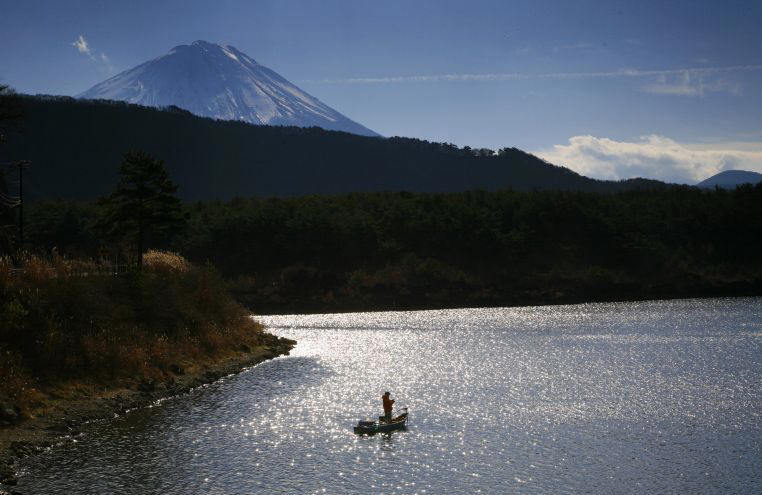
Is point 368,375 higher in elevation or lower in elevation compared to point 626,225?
lower

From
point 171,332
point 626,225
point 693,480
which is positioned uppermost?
point 626,225

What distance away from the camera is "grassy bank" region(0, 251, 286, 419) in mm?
37719

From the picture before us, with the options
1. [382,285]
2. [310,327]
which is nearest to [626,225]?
[382,285]

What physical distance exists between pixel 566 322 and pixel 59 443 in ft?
206

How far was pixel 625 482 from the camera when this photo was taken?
1101 inches

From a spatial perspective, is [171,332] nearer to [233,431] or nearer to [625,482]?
[233,431]

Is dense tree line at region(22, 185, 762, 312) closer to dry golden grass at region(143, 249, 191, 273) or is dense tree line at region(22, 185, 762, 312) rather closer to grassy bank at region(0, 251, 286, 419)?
dry golden grass at region(143, 249, 191, 273)

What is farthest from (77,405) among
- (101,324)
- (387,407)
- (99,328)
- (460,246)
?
(460,246)

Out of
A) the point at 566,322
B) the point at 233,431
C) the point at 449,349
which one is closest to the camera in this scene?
the point at 233,431

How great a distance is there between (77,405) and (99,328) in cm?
722

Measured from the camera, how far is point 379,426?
35.9 m

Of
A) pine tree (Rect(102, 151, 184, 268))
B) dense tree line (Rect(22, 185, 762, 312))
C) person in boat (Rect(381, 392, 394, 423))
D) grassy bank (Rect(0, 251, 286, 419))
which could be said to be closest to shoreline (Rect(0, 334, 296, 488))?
grassy bank (Rect(0, 251, 286, 419))

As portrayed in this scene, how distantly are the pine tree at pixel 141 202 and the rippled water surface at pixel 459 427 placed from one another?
601 inches

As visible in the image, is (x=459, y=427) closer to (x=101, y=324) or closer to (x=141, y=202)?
(x=101, y=324)
